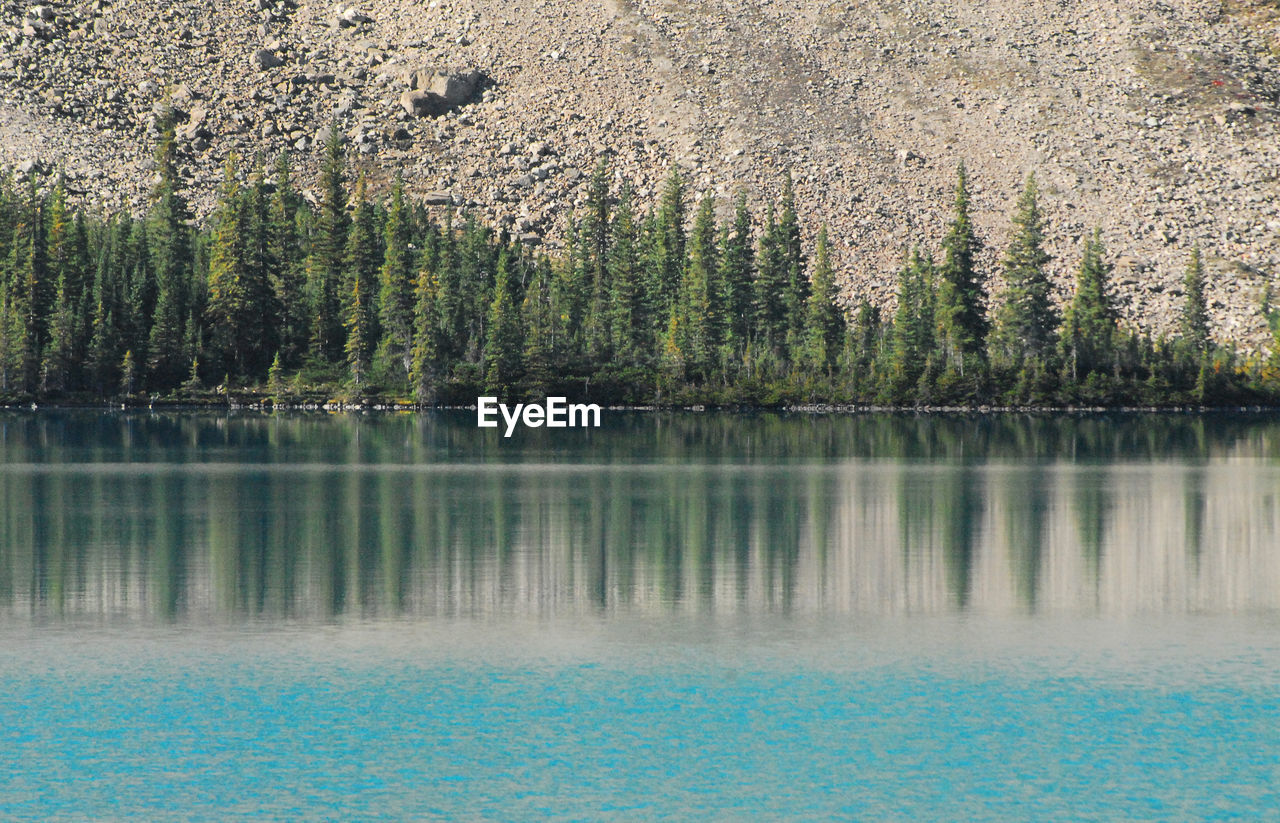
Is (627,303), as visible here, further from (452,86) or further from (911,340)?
(452,86)

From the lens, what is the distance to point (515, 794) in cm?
1769

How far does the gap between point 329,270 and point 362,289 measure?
9.12 m

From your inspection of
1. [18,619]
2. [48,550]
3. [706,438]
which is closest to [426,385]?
[706,438]

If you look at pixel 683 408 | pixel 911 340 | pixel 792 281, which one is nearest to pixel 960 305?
pixel 911 340

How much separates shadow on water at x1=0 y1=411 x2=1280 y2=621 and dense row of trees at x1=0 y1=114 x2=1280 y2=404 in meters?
48.2

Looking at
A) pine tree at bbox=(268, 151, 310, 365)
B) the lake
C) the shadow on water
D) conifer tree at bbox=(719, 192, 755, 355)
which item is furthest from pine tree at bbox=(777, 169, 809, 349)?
the lake

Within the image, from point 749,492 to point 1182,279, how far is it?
397 ft

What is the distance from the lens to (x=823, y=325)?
131875 mm

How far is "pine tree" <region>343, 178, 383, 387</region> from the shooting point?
129 m

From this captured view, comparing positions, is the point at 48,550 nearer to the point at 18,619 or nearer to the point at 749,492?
the point at 18,619

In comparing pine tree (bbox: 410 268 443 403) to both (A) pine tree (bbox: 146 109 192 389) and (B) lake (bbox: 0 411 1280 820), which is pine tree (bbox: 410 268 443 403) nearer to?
(A) pine tree (bbox: 146 109 192 389)

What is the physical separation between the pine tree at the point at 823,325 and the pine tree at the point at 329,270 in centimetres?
4319

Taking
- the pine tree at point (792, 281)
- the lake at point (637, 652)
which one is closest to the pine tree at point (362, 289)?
the pine tree at point (792, 281)

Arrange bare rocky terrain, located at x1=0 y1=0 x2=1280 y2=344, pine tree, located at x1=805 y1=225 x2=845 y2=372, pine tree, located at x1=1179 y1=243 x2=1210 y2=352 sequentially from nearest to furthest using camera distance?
pine tree, located at x1=805 y1=225 x2=845 y2=372 → pine tree, located at x1=1179 y1=243 x2=1210 y2=352 → bare rocky terrain, located at x1=0 y1=0 x2=1280 y2=344
